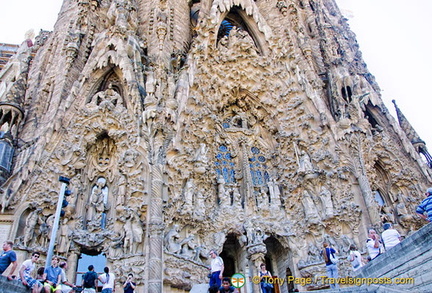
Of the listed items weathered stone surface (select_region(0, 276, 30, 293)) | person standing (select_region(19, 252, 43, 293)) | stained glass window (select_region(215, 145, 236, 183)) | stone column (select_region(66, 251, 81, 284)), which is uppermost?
stained glass window (select_region(215, 145, 236, 183))

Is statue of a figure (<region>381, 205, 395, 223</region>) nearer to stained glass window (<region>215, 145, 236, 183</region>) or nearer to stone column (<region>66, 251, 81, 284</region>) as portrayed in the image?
stained glass window (<region>215, 145, 236, 183</region>)

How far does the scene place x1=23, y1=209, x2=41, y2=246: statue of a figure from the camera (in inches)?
334

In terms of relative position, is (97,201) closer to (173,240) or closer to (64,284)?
(173,240)

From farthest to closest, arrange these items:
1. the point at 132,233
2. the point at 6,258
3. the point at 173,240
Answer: the point at 173,240, the point at 132,233, the point at 6,258

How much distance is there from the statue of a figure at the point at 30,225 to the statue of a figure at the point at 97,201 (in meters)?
1.33

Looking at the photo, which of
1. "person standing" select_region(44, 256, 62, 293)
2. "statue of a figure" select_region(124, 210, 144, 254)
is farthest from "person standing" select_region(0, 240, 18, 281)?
"statue of a figure" select_region(124, 210, 144, 254)

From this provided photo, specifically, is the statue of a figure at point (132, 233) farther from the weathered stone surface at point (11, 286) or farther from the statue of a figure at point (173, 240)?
the weathered stone surface at point (11, 286)

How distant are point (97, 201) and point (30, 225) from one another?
5.84 feet

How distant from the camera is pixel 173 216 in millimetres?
9328

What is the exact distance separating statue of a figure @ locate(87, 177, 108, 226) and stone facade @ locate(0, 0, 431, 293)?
3 centimetres

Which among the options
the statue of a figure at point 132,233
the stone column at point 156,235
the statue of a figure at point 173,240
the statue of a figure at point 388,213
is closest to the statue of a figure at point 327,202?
the statue of a figure at point 388,213

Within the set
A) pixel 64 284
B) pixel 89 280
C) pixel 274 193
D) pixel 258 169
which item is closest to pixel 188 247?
pixel 274 193

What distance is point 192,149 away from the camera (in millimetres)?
10656

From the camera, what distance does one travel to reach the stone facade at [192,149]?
29.8 feet
